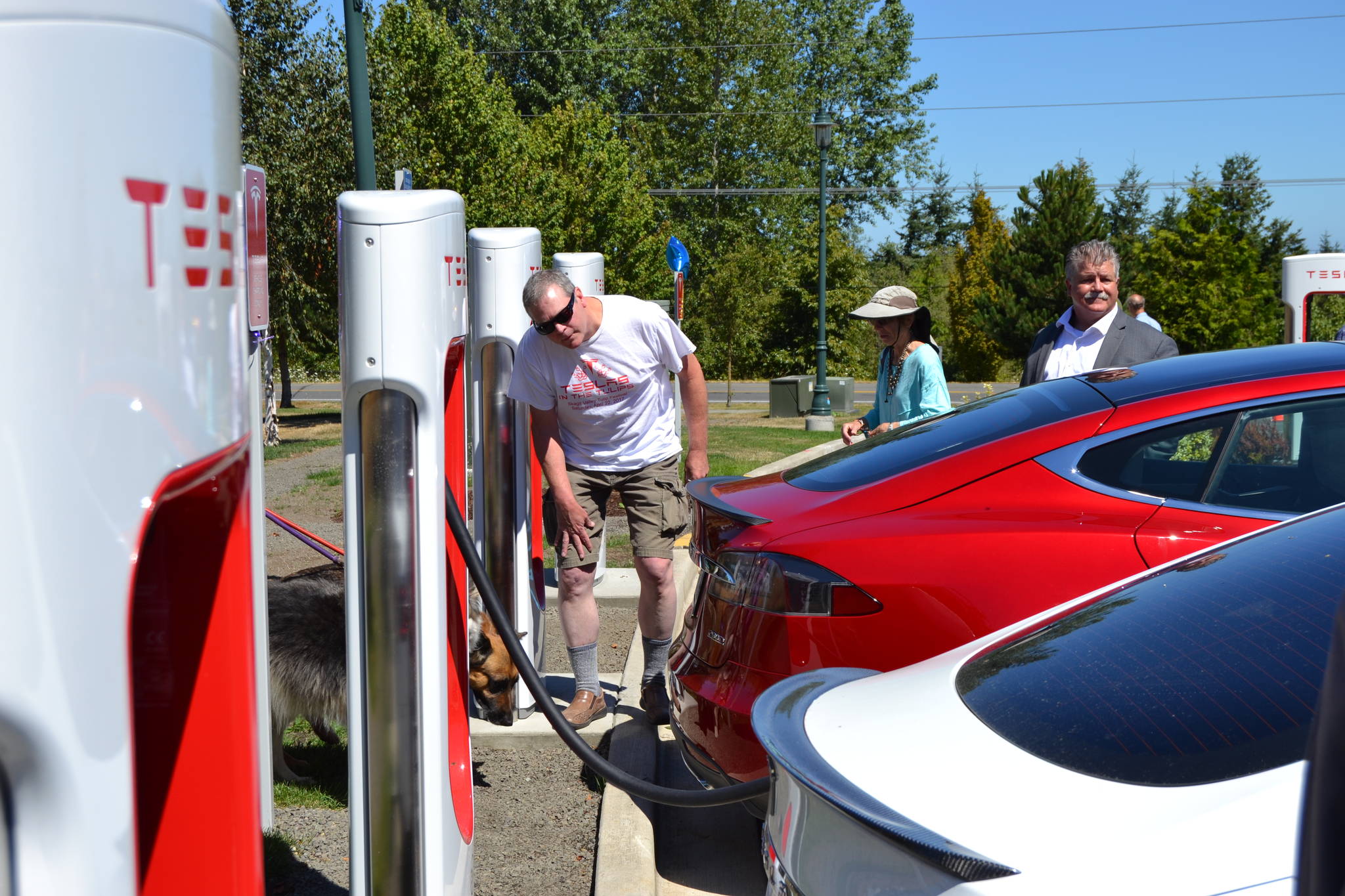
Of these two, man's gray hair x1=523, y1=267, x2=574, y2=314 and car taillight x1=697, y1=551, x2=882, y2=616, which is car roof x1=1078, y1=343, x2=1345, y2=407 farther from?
man's gray hair x1=523, y1=267, x2=574, y2=314

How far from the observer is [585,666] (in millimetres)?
5219

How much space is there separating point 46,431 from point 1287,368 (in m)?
3.61

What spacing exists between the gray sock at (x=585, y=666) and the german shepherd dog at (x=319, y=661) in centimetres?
43

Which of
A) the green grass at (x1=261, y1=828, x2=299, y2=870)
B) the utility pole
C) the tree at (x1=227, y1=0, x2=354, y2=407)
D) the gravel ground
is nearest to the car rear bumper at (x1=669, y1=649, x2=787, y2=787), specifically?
the gravel ground

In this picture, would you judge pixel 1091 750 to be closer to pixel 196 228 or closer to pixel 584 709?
pixel 196 228

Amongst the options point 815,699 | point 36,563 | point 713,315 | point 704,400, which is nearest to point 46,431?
point 36,563

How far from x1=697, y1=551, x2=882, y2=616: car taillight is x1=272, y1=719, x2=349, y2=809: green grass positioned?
1810mm

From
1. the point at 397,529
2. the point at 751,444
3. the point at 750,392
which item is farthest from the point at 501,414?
the point at 750,392

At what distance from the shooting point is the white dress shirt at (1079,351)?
5.33m

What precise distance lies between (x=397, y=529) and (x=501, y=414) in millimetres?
2494

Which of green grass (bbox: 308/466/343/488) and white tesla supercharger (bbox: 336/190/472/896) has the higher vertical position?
white tesla supercharger (bbox: 336/190/472/896)

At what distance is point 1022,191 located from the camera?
41.6 metres

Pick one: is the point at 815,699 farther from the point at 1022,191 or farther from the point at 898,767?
the point at 1022,191

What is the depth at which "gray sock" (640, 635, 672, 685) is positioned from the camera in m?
5.23
